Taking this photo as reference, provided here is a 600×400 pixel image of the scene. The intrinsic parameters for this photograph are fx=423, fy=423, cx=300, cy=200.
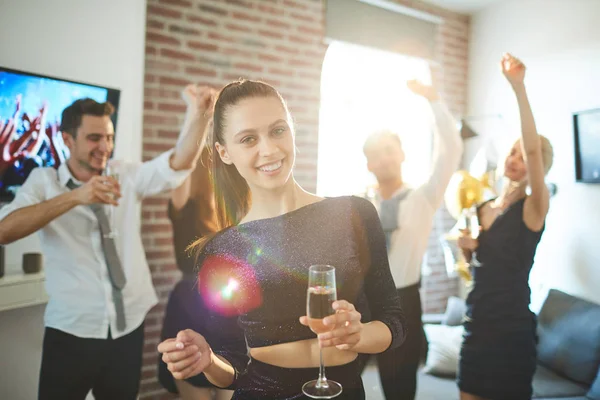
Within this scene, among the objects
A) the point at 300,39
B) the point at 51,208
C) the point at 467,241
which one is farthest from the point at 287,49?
the point at 51,208

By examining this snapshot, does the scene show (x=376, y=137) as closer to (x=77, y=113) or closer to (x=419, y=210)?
(x=419, y=210)

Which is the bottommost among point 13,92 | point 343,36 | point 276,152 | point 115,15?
point 276,152

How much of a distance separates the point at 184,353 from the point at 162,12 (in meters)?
1.97

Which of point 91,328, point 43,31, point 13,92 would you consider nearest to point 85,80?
point 43,31

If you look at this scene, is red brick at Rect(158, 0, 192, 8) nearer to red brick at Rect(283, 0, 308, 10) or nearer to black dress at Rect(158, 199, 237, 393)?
red brick at Rect(283, 0, 308, 10)

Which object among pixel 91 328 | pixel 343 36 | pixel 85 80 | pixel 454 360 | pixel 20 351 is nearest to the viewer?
pixel 91 328

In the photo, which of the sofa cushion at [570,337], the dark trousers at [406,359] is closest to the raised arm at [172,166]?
the dark trousers at [406,359]

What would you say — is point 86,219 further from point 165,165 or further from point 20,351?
point 20,351

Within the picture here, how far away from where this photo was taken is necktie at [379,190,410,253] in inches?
60.4

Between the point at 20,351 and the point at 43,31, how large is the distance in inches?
53.5

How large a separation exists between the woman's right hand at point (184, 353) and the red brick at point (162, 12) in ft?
6.31

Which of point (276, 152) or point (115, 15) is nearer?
point (276, 152)

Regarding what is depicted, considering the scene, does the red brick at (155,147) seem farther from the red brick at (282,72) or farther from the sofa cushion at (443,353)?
the sofa cushion at (443,353)

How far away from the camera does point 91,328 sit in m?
1.54
